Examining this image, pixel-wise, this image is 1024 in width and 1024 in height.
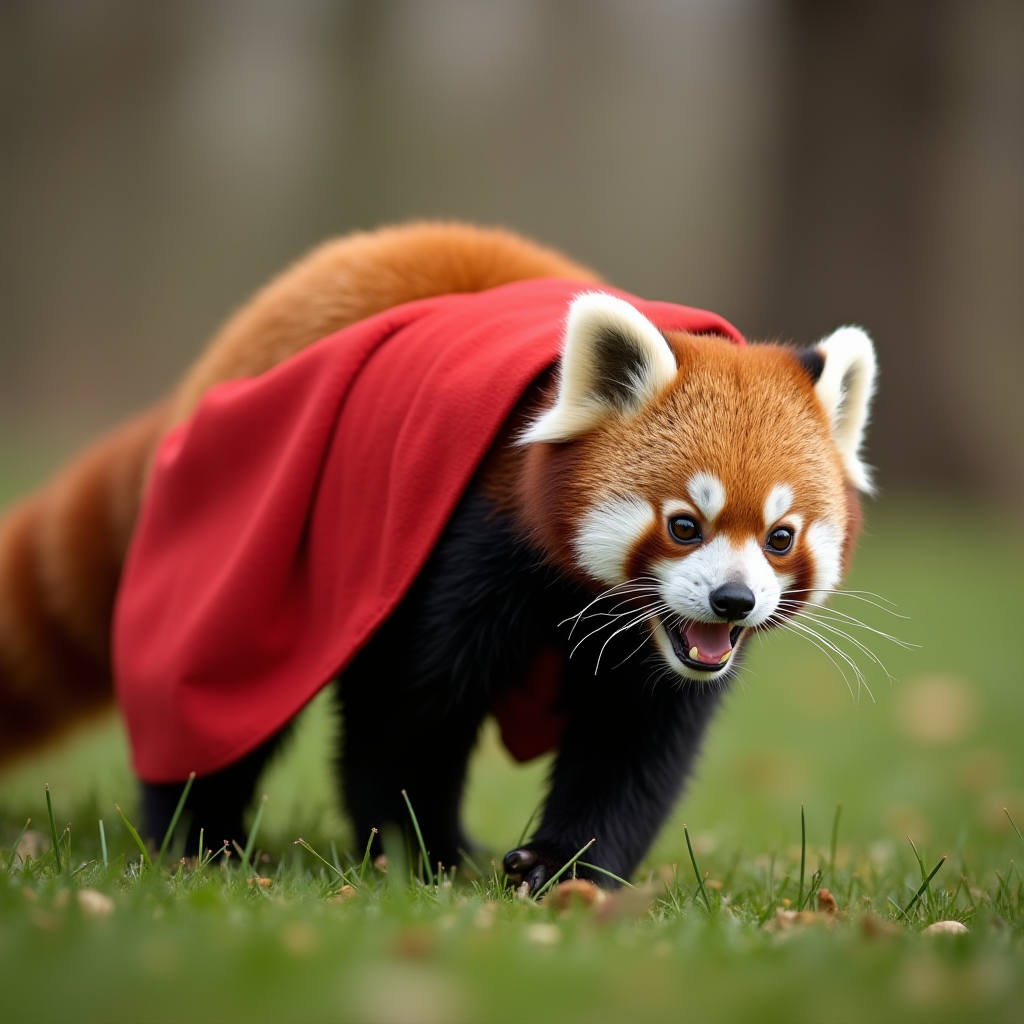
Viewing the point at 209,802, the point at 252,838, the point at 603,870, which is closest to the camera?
the point at 252,838

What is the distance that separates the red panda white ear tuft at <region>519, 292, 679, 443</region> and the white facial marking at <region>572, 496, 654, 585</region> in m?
0.21

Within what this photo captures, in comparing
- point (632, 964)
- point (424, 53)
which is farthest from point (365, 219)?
point (632, 964)

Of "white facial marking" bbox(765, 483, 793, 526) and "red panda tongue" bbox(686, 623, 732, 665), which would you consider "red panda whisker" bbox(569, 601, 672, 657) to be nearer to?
"red panda tongue" bbox(686, 623, 732, 665)

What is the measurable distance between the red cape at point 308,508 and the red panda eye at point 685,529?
1.80 ft

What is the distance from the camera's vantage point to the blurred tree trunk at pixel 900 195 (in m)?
12.1

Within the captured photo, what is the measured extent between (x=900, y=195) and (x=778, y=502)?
10.2 m

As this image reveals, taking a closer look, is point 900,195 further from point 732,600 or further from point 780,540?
point 732,600

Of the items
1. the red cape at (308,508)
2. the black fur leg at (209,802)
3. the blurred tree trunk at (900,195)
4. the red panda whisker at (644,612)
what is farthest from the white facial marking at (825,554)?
the blurred tree trunk at (900,195)

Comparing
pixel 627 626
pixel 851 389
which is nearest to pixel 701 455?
pixel 627 626

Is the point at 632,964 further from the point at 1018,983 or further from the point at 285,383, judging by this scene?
the point at 285,383

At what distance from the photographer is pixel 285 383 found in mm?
3730

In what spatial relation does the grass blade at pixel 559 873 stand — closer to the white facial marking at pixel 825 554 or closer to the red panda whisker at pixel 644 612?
the red panda whisker at pixel 644 612

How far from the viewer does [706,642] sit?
123 inches

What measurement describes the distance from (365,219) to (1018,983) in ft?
52.8
